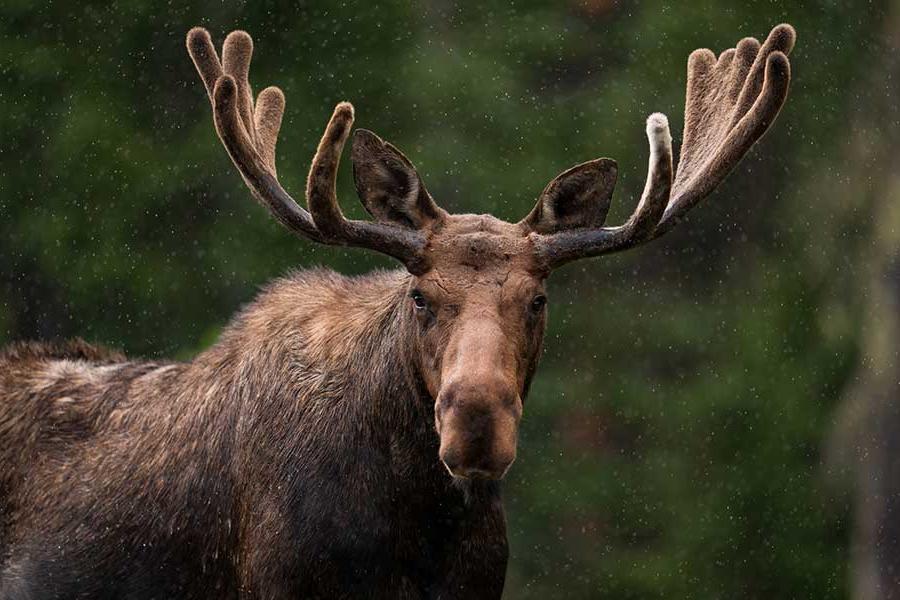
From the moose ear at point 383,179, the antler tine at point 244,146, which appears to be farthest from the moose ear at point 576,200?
the antler tine at point 244,146

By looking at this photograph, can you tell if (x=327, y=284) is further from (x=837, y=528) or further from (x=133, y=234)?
(x=837, y=528)

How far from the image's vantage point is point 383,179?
19.1 ft

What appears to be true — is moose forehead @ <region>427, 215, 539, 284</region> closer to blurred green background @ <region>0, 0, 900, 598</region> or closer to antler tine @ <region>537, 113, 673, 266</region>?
antler tine @ <region>537, 113, 673, 266</region>

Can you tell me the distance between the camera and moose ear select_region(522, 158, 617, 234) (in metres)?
5.75

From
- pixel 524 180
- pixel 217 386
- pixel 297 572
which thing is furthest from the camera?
pixel 524 180

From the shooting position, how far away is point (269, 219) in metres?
10.5

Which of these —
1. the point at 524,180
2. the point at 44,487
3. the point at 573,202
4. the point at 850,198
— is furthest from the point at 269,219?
the point at 573,202

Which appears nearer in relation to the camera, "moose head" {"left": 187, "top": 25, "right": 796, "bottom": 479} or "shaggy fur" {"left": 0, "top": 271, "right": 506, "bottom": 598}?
"moose head" {"left": 187, "top": 25, "right": 796, "bottom": 479}

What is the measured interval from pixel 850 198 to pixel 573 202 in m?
5.23

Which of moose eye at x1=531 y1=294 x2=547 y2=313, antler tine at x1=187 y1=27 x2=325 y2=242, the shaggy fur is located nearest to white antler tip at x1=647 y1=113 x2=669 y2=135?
moose eye at x1=531 y1=294 x2=547 y2=313

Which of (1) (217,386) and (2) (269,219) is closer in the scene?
(1) (217,386)

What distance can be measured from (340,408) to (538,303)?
0.81 m

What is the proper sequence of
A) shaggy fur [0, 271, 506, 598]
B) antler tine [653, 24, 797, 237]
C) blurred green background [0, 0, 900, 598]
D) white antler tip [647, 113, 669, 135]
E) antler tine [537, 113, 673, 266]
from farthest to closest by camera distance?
blurred green background [0, 0, 900, 598], antler tine [653, 24, 797, 237], shaggy fur [0, 271, 506, 598], antler tine [537, 113, 673, 266], white antler tip [647, 113, 669, 135]

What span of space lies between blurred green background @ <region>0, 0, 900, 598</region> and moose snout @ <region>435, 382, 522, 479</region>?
5085 mm
